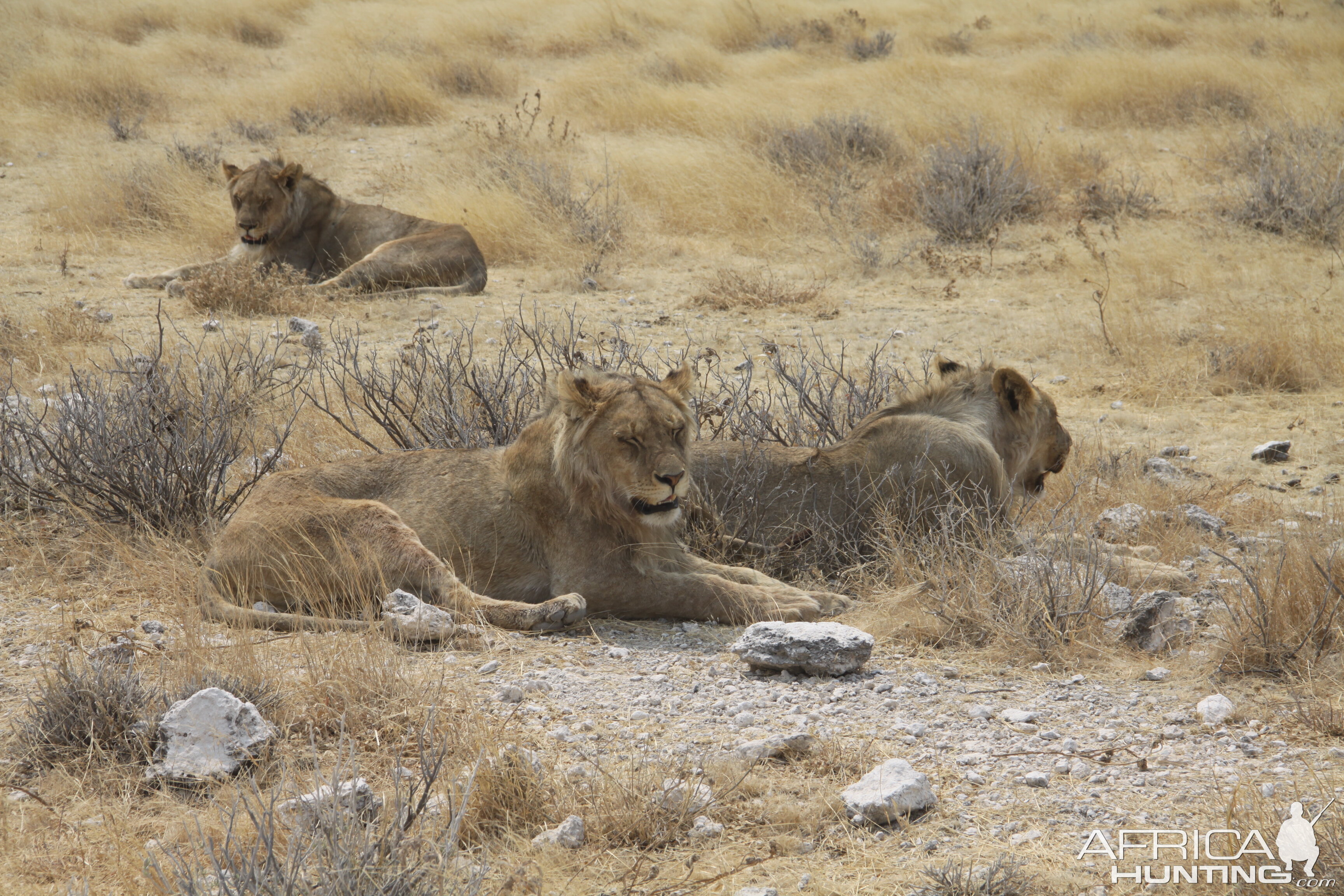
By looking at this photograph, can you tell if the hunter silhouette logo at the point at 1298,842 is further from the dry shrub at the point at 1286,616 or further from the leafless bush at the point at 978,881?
the dry shrub at the point at 1286,616

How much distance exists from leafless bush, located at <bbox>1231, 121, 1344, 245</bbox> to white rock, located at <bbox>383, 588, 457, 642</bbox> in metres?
11.3

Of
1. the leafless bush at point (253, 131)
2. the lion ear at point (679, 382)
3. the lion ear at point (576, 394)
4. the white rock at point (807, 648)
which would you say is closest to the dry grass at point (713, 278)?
the leafless bush at point (253, 131)

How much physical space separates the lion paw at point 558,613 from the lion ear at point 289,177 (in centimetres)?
787

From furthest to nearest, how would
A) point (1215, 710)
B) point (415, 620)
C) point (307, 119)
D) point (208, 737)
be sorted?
point (307, 119) → point (415, 620) → point (1215, 710) → point (208, 737)

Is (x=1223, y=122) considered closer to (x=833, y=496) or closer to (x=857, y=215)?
(x=857, y=215)

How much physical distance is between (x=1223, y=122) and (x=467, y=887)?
1813cm

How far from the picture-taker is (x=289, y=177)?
38.3 ft

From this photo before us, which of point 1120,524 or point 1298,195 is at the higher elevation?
point 1298,195

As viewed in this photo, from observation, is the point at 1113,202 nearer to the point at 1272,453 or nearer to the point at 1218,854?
the point at 1272,453

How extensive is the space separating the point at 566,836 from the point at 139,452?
3.75 metres

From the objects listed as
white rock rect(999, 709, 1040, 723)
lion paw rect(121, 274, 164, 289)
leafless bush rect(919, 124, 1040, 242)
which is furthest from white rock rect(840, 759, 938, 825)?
leafless bush rect(919, 124, 1040, 242)

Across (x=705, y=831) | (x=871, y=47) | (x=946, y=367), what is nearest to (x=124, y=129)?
(x=871, y=47)

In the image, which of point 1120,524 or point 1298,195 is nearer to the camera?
point 1120,524

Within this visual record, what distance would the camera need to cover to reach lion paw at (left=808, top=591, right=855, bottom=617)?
17.9ft
